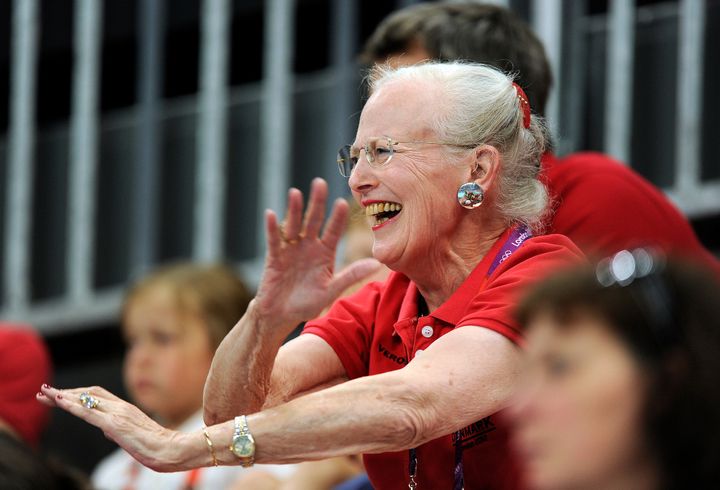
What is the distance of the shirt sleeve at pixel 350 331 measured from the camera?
2932mm

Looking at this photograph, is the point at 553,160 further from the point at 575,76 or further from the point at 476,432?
the point at 575,76

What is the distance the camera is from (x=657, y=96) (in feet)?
17.2

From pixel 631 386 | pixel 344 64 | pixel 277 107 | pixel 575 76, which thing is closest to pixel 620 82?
pixel 575 76

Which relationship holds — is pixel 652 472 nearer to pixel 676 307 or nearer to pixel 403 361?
pixel 676 307

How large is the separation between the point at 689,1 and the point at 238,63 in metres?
2.04

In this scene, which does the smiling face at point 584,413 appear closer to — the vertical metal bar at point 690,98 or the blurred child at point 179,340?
the blurred child at point 179,340

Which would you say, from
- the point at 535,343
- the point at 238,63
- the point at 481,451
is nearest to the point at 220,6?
the point at 238,63

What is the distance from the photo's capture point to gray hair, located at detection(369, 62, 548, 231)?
9.21ft

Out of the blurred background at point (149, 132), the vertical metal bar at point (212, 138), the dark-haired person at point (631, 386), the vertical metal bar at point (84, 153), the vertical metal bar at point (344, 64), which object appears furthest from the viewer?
the vertical metal bar at point (84, 153)

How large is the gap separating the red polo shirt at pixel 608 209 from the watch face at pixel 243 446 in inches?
43.6

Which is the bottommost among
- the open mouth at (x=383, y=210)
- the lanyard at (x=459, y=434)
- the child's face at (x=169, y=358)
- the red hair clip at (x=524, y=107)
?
the child's face at (x=169, y=358)

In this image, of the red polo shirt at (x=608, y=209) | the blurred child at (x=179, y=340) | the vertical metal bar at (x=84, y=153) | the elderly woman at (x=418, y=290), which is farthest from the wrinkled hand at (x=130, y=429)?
the vertical metal bar at (x=84, y=153)

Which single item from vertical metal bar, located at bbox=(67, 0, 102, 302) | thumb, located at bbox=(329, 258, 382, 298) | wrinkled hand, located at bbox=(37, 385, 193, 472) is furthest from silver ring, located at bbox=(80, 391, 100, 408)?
vertical metal bar, located at bbox=(67, 0, 102, 302)

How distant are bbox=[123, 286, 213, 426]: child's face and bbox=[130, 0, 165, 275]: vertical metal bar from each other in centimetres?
183
